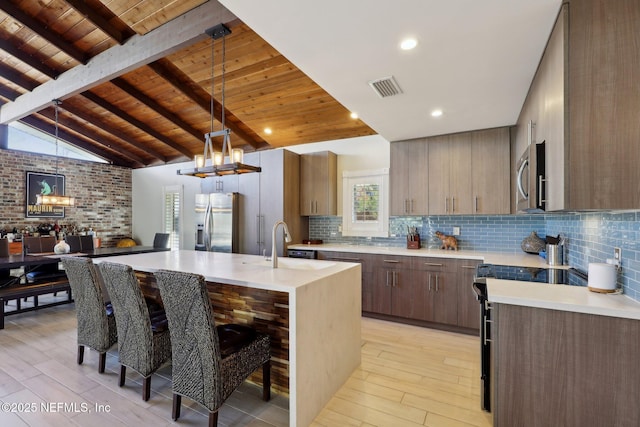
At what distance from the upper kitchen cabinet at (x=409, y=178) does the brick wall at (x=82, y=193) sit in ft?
23.8

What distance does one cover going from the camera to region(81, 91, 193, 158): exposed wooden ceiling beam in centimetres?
543

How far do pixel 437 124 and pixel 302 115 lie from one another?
7.11 ft

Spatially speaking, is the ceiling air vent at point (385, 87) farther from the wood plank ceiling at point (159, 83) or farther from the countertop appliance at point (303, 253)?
the countertop appliance at point (303, 253)

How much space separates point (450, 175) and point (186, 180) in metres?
5.84

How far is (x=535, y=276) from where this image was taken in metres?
2.27

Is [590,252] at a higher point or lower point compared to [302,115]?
lower

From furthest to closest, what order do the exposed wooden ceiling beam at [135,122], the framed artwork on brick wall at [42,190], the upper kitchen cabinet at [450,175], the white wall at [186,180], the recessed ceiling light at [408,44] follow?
the framed artwork on brick wall at [42,190] → the exposed wooden ceiling beam at [135,122] → the white wall at [186,180] → the upper kitchen cabinet at [450,175] → the recessed ceiling light at [408,44]

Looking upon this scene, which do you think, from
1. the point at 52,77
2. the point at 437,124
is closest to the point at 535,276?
the point at 437,124

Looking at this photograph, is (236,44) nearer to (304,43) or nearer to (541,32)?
(304,43)

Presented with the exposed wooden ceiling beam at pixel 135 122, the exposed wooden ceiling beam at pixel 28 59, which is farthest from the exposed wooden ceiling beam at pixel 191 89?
the exposed wooden ceiling beam at pixel 28 59

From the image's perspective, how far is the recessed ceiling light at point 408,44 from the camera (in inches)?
75.9

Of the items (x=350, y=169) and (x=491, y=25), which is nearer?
(x=491, y=25)

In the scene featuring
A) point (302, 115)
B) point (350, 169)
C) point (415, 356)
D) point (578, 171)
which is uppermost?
point (302, 115)

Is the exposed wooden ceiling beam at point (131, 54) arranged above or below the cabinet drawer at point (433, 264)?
above
